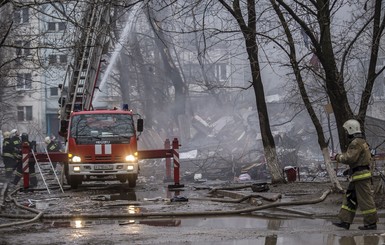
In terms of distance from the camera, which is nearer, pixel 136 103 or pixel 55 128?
pixel 136 103

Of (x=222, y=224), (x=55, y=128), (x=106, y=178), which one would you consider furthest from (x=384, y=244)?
(x=55, y=128)

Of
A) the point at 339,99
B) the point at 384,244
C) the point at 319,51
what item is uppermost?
the point at 319,51

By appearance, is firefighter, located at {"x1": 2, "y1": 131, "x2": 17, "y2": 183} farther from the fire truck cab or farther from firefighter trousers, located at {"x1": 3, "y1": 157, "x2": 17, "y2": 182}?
the fire truck cab

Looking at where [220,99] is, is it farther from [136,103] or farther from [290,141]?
[290,141]

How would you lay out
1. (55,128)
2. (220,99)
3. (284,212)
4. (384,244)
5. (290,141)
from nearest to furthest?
(384,244) → (284,212) → (290,141) → (220,99) → (55,128)

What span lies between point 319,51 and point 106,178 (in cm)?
776

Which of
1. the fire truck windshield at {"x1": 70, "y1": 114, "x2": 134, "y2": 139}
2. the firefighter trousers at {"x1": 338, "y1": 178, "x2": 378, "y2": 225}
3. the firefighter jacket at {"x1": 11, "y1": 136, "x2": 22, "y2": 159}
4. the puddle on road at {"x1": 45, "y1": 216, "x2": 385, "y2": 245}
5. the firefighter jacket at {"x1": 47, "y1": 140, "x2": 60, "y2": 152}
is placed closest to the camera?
the puddle on road at {"x1": 45, "y1": 216, "x2": 385, "y2": 245}

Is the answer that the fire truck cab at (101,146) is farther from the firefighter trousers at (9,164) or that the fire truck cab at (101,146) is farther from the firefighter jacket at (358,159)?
the firefighter jacket at (358,159)

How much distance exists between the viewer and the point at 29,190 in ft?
63.1

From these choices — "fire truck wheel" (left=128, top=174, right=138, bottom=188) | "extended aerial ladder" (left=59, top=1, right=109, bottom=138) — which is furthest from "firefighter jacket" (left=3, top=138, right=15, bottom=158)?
"fire truck wheel" (left=128, top=174, right=138, bottom=188)

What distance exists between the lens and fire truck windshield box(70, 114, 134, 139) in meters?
18.9

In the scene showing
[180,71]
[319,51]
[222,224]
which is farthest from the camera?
[180,71]

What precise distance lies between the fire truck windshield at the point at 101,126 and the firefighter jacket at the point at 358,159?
983 centimetres

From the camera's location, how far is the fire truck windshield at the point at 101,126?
18891mm
